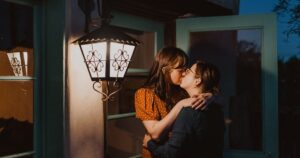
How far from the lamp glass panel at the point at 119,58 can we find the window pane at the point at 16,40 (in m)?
0.58

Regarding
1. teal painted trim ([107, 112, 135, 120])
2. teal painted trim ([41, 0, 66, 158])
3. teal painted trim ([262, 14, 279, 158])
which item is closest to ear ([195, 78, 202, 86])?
teal painted trim ([41, 0, 66, 158])

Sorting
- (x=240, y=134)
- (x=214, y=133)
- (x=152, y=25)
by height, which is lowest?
(x=240, y=134)

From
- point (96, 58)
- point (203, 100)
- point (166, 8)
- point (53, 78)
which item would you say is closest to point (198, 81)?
point (203, 100)

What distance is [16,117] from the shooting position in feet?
7.97

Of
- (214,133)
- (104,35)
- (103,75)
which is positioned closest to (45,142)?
(103,75)

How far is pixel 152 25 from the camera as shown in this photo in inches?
149

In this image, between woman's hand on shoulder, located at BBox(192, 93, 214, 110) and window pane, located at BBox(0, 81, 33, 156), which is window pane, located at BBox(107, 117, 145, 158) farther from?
woman's hand on shoulder, located at BBox(192, 93, 214, 110)

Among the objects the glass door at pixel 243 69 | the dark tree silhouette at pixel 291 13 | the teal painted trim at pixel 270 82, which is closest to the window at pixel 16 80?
the glass door at pixel 243 69

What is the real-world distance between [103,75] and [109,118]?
1.07 metres

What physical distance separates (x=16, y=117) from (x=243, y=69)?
2.04m

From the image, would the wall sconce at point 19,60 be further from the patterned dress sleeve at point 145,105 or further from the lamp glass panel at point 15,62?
the patterned dress sleeve at point 145,105

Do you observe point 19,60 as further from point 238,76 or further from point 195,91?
point 238,76

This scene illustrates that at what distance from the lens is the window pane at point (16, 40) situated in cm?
230

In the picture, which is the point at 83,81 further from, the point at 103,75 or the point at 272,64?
the point at 272,64
